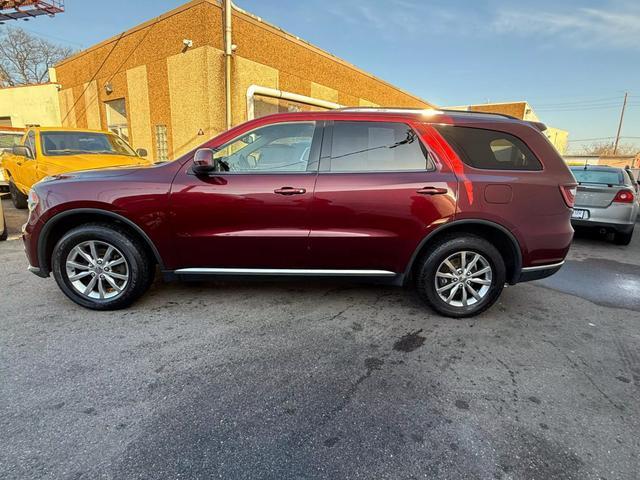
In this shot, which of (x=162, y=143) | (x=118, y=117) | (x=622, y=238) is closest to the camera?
(x=622, y=238)

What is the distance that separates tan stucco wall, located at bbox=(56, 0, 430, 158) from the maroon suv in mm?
7549

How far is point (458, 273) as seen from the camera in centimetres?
329

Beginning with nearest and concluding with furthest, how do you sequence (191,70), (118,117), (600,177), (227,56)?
(600,177)
(227,56)
(191,70)
(118,117)

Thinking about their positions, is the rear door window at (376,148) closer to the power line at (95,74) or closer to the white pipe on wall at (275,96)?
the white pipe on wall at (275,96)

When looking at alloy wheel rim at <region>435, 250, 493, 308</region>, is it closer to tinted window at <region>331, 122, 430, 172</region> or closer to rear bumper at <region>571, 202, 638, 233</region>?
tinted window at <region>331, 122, 430, 172</region>

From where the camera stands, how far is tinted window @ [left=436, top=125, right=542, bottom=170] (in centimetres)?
317

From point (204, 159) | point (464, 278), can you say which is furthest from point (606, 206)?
point (204, 159)

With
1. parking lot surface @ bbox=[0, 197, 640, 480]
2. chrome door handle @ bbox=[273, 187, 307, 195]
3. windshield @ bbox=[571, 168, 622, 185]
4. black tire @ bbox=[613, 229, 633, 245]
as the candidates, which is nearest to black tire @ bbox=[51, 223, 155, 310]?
parking lot surface @ bbox=[0, 197, 640, 480]

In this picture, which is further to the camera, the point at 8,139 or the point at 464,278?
the point at 8,139

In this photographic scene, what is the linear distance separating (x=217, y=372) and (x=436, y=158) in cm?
249

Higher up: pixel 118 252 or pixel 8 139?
pixel 8 139

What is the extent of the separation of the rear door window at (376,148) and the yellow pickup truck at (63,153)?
4.39 m

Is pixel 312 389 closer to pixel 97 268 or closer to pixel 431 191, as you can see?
pixel 431 191

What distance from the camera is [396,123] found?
323 centimetres
